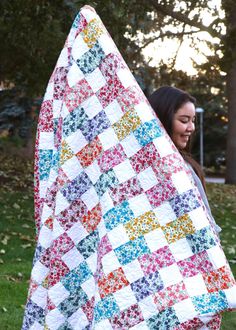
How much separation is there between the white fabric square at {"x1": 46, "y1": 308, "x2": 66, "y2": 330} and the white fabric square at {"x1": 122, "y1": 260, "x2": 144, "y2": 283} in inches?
17.8

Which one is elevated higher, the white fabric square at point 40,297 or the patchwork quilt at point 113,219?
the patchwork quilt at point 113,219

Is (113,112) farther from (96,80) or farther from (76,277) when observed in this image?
(76,277)

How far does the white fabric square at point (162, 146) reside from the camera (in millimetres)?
3135

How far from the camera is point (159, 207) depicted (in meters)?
3.11

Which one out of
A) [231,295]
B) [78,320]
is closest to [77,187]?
[78,320]

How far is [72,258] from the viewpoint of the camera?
10.8 ft

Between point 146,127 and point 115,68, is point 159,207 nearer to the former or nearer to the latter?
point 146,127

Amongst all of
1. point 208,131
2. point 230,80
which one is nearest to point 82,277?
point 230,80

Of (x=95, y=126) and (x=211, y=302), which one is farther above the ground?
(x=95, y=126)

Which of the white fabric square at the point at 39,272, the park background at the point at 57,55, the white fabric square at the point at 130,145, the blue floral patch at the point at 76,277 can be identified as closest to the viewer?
the white fabric square at the point at 130,145

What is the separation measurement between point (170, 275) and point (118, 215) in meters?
Result: 0.35

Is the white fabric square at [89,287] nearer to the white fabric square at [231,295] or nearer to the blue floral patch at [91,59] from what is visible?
the white fabric square at [231,295]

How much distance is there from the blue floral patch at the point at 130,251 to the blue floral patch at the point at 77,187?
0.35 m

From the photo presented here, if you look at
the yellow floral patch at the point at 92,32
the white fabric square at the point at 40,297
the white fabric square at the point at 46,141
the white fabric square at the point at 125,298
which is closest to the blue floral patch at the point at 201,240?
the white fabric square at the point at 125,298
